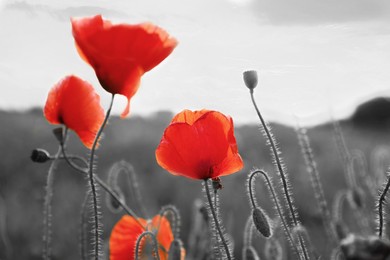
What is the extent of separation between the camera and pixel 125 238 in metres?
1.66

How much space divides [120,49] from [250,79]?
278 mm

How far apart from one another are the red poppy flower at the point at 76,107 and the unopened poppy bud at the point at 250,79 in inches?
15.6

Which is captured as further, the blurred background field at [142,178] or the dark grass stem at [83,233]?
the blurred background field at [142,178]

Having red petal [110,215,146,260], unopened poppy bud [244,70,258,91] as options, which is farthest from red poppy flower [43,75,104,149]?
unopened poppy bud [244,70,258,91]

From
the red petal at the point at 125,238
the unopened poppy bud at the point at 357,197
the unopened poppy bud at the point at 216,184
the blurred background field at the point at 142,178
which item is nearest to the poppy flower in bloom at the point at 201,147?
the unopened poppy bud at the point at 216,184

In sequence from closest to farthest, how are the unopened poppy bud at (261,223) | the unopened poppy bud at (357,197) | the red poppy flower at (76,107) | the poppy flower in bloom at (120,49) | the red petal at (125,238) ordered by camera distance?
1. the poppy flower in bloom at (120,49)
2. the unopened poppy bud at (261,223)
3. the red poppy flower at (76,107)
4. the red petal at (125,238)
5. the unopened poppy bud at (357,197)

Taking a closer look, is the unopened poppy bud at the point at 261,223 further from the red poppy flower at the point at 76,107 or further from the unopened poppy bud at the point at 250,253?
the red poppy flower at the point at 76,107

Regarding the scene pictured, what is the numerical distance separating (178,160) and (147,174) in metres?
4.43

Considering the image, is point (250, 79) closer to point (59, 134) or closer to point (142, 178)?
point (59, 134)

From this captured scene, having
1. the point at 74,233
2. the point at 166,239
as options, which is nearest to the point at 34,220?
the point at 74,233

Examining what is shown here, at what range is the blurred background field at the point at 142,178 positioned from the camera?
4.08m

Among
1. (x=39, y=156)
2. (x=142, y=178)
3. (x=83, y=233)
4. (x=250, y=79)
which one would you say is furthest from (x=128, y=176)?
(x=142, y=178)

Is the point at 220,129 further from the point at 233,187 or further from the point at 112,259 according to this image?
the point at 233,187

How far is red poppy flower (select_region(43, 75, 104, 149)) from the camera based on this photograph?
1481mm
